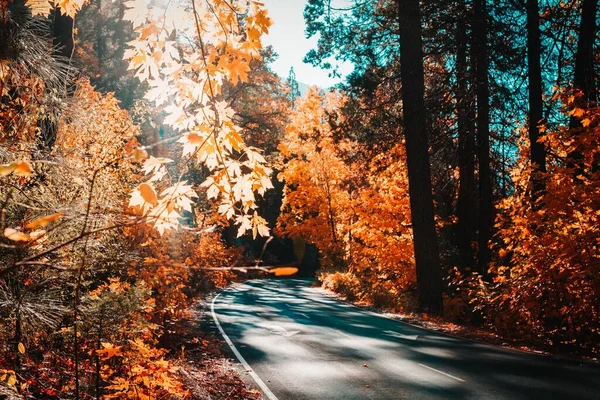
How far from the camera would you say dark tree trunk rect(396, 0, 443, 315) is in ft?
44.2

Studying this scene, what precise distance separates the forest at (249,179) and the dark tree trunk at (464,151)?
0.10 meters

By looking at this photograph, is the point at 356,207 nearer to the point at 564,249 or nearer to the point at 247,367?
the point at 564,249

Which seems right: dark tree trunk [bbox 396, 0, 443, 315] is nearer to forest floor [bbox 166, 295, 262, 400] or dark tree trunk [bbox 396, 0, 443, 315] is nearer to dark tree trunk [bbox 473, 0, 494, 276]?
dark tree trunk [bbox 473, 0, 494, 276]

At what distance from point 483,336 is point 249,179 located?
33.8ft

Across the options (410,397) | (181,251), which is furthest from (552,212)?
(181,251)

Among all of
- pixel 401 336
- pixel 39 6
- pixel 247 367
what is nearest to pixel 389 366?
pixel 247 367

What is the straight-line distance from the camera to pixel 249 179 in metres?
2.81

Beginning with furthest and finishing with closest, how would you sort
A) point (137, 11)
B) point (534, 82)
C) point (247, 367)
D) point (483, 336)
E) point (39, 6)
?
point (534, 82), point (483, 336), point (247, 367), point (39, 6), point (137, 11)

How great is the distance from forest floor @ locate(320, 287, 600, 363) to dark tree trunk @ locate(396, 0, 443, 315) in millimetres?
726

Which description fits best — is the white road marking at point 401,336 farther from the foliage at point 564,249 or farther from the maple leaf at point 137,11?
the maple leaf at point 137,11

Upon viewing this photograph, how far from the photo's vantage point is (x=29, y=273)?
423 centimetres

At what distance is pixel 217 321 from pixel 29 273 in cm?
1021

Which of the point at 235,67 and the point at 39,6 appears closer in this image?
the point at 235,67

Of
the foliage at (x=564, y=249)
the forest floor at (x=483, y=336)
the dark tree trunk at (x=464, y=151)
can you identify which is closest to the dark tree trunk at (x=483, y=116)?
the dark tree trunk at (x=464, y=151)
